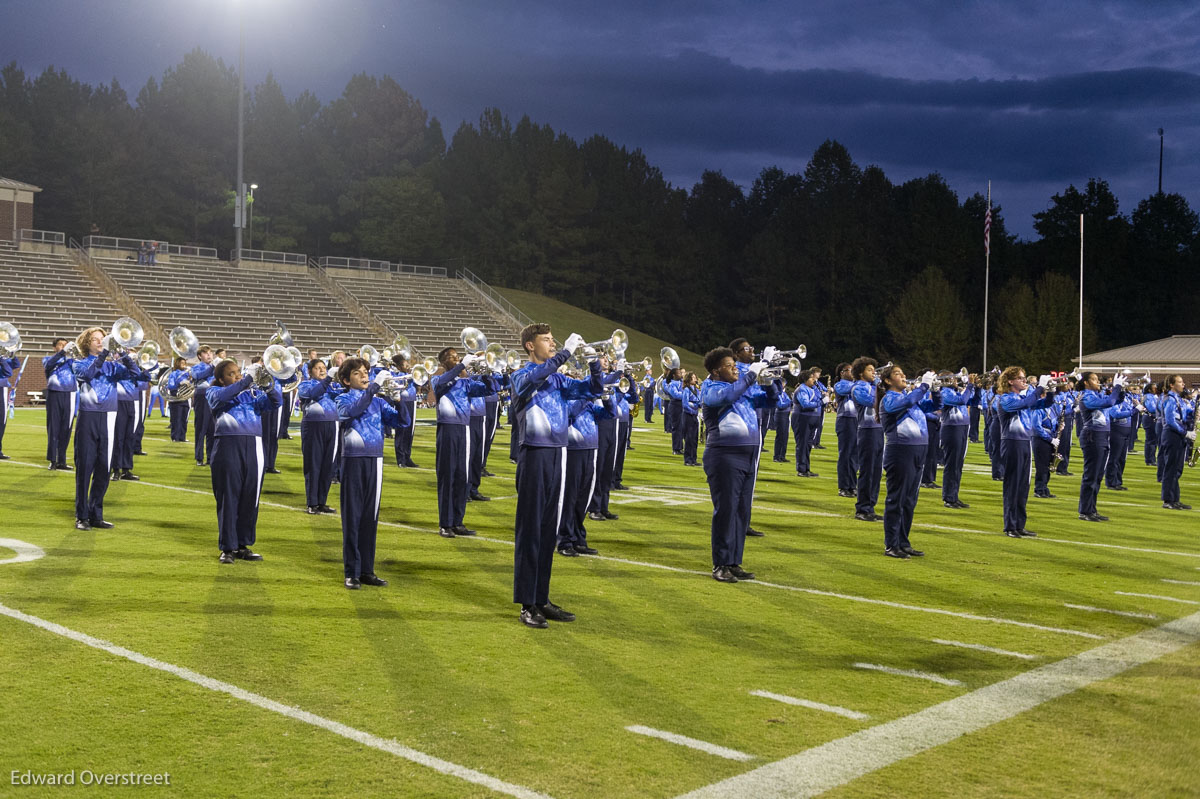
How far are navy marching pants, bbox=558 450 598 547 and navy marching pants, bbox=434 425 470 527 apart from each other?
1.27m

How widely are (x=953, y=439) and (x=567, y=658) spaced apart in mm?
9804

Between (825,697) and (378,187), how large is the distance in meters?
63.1

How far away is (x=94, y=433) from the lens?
9633 millimetres

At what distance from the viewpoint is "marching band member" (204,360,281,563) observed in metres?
8.30

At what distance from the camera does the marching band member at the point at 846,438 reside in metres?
15.1

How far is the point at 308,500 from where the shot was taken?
1153 centimetres

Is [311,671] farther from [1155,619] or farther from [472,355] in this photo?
[1155,619]

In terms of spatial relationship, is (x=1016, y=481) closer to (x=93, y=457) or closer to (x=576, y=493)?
(x=576, y=493)

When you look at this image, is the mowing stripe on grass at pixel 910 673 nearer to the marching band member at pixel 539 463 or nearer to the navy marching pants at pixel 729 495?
the marching band member at pixel 539 463

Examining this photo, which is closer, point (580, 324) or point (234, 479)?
point (234, 479)

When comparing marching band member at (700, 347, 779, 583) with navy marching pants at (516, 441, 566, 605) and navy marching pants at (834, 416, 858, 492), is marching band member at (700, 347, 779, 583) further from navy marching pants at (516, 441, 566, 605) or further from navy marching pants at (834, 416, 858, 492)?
navy marching pants at (834, 416, 858, 492)

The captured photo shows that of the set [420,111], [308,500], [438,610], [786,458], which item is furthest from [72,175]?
[438,610]

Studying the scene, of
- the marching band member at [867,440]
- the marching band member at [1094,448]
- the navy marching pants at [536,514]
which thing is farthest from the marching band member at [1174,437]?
the navy marching pants at [536,514]

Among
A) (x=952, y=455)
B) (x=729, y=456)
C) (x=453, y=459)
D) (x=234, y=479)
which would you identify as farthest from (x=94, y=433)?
(x=952, y=455)
